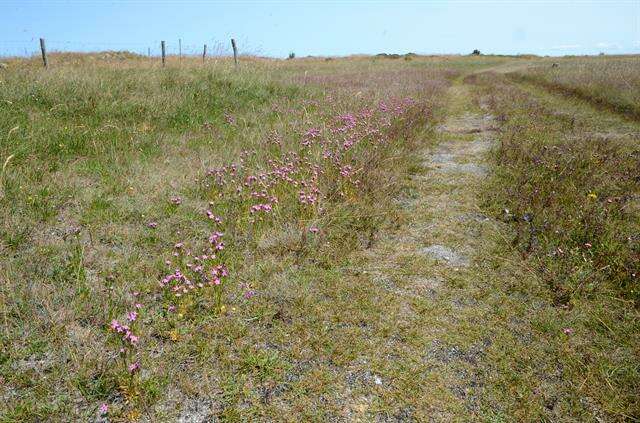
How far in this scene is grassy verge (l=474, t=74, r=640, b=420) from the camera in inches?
128

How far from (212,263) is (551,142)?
896cm

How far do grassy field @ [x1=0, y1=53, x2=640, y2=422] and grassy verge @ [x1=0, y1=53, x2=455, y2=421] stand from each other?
22 millimetres

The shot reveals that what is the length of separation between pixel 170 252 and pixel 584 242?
5.09 meters

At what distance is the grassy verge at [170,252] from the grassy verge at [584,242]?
1.86m

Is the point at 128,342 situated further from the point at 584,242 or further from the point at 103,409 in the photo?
the point at 584,242

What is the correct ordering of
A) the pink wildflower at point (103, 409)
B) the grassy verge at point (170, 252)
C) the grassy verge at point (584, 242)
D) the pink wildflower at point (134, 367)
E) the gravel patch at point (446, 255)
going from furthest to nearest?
1. the gravel patch at point (446, 255)
2. the grassy verge at point (584, 242)
3. the grassy verge at point (170, 252)
4. the pink wildflower at point (134, 367)
5. the pink wildflower at point (103, 409)

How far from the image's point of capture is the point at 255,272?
169 inches

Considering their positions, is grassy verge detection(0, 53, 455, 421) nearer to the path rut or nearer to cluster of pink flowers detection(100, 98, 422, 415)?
cluster of pink flowers detection(100, 98, 422, 415)

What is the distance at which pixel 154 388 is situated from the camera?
2826mm

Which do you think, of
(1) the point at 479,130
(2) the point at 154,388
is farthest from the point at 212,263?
(1) the point at 479,130

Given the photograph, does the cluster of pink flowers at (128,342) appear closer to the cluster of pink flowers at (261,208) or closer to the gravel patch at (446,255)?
the cluster of pink flowers at (261,208)

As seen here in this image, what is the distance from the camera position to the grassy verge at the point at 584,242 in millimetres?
3244

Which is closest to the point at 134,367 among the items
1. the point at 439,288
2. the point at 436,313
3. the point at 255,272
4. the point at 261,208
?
the point at 255,272

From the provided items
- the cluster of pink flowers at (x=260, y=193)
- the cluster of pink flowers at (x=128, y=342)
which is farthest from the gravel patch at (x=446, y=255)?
the cluster of pink flowers at (x=128, y=342)
